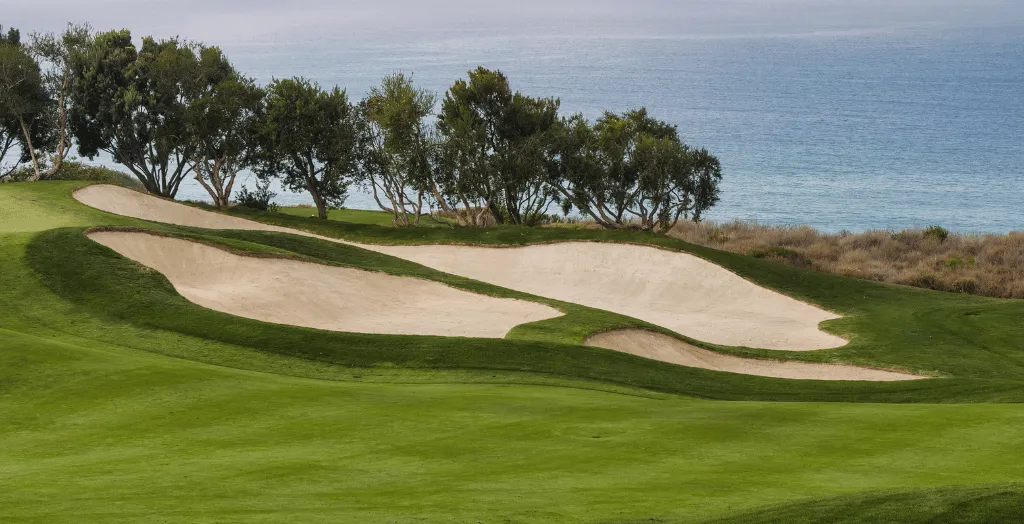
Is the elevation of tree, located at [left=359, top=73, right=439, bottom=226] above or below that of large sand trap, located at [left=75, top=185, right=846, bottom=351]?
above

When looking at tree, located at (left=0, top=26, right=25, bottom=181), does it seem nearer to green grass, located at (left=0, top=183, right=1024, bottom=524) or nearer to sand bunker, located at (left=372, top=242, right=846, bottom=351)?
sand bunker, located at (left=372, top=242, right=846, bottom=351)

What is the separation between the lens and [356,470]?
41.5 ft

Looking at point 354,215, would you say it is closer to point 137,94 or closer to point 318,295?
point 137,94

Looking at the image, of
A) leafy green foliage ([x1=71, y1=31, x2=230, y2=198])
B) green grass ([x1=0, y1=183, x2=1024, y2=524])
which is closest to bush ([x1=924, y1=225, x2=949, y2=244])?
green grass ([x1=0, y1=183, x2=1024, y2=524])

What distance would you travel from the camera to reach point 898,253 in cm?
5019

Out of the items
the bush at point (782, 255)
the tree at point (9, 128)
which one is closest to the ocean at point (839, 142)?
the tree at point (9, 128)

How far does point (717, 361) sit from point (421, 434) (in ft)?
52.3

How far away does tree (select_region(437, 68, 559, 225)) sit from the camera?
4941 cm

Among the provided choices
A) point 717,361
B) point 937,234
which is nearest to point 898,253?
point 937,234

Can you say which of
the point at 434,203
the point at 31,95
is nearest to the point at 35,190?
the point at 31,95

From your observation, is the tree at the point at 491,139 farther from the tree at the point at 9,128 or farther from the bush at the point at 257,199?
the tree at the point at 9,128

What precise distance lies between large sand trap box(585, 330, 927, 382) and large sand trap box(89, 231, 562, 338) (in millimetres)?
2727

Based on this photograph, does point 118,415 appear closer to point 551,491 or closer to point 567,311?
point 551,491

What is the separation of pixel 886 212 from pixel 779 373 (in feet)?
256
